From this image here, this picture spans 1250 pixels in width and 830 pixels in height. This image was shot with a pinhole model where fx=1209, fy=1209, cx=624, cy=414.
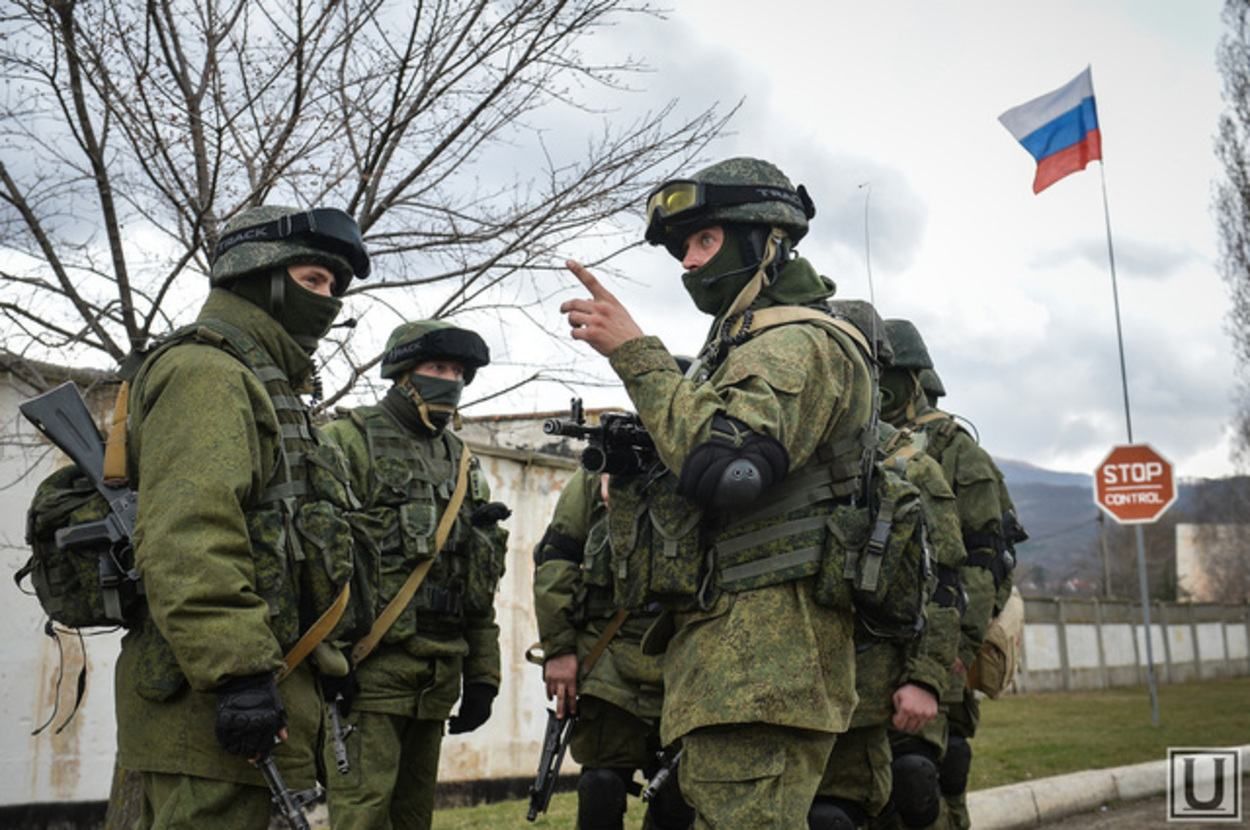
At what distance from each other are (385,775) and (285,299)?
2.11 m

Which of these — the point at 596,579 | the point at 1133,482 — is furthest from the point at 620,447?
the point at 1133,482

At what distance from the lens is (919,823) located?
4781mm

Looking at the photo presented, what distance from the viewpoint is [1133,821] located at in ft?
25.8

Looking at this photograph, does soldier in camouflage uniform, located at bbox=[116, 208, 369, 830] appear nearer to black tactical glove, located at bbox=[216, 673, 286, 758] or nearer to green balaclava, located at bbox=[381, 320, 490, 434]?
black tactical glove, located at bbox=[216, 673, 286, 758]

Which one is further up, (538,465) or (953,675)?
(538,465)

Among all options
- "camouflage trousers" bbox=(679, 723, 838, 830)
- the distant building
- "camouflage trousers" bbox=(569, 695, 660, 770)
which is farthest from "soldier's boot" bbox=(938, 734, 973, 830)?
the distant building

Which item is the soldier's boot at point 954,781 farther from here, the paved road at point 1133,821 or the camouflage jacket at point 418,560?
the paved road at point 1133,821

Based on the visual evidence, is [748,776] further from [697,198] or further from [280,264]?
[280,264]

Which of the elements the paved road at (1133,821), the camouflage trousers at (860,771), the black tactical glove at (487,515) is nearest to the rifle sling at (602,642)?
the black tactical glove at (487,515)

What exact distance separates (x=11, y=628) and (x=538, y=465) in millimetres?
4359

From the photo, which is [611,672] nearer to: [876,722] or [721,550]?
[876,722]

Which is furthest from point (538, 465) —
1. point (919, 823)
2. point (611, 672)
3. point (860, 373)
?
point (860, 373)

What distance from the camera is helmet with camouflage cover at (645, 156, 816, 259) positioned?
3.62m

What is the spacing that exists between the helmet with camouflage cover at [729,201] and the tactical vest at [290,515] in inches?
49.2
